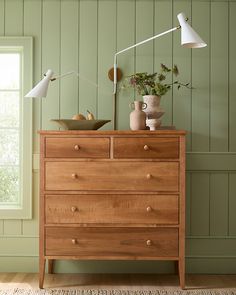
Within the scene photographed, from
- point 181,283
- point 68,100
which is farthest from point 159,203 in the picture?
point 68,100

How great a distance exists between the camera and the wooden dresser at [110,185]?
134 inches

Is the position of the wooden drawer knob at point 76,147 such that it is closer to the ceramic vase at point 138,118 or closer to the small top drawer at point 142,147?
the small top drawer at point 142,147

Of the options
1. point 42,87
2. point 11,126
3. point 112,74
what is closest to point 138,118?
point 112,74

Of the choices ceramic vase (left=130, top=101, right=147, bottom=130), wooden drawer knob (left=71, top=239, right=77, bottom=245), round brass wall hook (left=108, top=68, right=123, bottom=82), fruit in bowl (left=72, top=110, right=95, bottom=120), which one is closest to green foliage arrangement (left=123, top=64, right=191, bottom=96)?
round brass wall hook (left=108, top=68, right=123, bottom=82)

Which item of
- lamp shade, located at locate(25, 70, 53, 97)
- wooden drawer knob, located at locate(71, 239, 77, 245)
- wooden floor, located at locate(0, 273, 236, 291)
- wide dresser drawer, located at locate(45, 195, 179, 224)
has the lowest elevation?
wooden floor, located at locate(0, 273, 236, 291)

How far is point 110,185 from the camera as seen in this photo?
3406 mm

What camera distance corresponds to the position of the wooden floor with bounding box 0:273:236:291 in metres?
3.56

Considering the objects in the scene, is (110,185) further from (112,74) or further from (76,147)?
(112,74)

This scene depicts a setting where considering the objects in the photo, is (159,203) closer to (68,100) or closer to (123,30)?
(68,100)

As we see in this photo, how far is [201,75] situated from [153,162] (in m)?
0.96

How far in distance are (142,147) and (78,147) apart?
437mm

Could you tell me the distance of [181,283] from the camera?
3.47m

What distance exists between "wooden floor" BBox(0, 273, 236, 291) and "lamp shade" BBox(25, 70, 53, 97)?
1.37 m

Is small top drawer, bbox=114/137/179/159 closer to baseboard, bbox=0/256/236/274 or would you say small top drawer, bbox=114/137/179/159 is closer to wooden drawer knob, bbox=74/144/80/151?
wooden drawer knob, bbox=74/144/80/151
